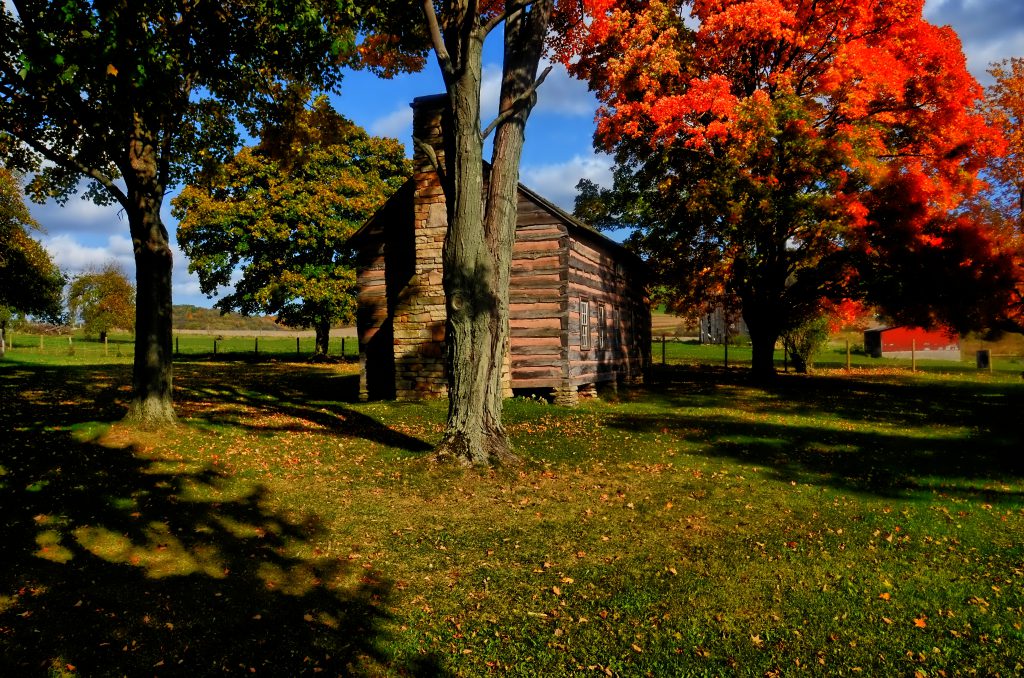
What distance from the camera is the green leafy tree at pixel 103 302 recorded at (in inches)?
A: 1775

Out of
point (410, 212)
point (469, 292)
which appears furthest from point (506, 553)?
point (410, 212)

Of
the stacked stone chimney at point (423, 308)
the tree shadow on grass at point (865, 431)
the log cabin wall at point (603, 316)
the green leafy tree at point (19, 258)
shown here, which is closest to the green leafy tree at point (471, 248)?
the tree shadow on grass at point (865, 431)

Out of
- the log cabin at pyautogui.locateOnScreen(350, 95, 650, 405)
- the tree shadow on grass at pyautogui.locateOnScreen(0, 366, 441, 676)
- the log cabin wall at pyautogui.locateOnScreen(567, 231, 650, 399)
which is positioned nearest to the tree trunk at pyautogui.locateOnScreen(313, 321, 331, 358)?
the log cabin at pyautogui.locateOnScreen(350, 95, 650, 405)

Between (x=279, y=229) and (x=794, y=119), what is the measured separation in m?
24.9

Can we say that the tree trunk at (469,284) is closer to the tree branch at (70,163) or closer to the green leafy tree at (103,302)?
the tree branch at (70,163)

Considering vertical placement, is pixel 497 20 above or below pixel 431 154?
above

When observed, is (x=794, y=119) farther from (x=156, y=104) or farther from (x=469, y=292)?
(x=156, y=104)

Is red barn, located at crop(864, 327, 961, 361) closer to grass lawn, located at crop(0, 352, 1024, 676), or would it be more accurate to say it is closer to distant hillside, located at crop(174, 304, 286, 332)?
grass lawn, located at crop(0, 352, 1024, 676)

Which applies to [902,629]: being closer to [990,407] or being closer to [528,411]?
[528,411]

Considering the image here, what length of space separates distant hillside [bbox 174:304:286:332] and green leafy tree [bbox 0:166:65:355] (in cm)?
7247

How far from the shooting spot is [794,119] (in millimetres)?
17812

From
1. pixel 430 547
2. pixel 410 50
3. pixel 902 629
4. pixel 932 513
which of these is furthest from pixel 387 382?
pixel 902 629

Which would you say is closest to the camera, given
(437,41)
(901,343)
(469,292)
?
(437,41)

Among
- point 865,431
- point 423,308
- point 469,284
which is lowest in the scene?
point 865,431
